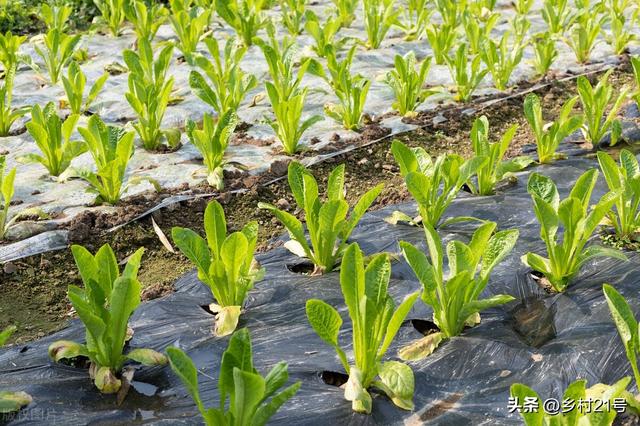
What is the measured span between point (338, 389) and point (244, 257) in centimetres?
57

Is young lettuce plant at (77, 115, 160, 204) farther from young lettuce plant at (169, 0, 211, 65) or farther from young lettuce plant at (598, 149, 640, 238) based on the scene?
young lettuce plant at (169, 0, 211, 65)

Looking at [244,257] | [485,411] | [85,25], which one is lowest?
[485,411]

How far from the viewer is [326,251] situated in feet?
9.06

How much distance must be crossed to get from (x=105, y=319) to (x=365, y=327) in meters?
0.75

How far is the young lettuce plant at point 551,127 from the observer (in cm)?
348

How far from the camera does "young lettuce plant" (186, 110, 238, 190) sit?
3.61m

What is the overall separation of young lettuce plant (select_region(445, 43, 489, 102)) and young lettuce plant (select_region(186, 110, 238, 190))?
64.6 inches

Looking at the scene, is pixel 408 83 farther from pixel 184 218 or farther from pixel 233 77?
pixel 184 218

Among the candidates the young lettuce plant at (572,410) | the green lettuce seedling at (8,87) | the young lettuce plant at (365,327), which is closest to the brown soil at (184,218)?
the young lettuce plant at (365,327)

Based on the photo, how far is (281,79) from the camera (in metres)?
4.43

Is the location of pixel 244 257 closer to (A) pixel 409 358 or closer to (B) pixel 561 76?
(A) pixel 409 358

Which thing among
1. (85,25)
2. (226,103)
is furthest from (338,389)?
(85,25)

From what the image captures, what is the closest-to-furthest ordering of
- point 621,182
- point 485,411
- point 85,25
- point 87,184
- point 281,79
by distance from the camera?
1. point 485,411
2. point 621,182
3. point 87,184
4. point 281,79
5. point 85,25

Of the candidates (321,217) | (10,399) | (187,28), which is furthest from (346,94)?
(10,399)
